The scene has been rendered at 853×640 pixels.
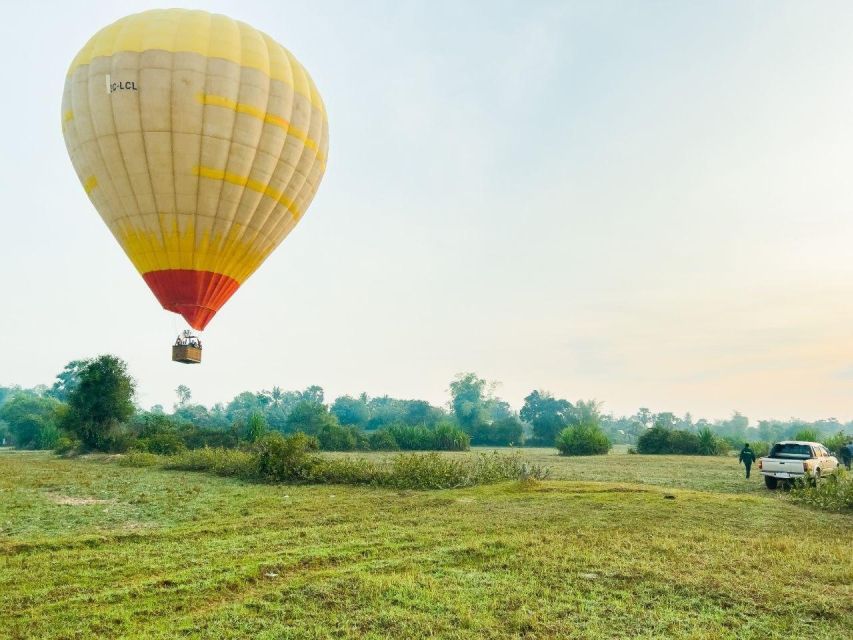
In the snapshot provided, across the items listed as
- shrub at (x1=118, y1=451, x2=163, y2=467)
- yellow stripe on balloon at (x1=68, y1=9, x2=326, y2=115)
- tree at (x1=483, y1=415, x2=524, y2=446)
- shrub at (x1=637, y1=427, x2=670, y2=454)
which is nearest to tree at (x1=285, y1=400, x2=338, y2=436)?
tree at (x1=483, y1=415, x2=524, y2=446)

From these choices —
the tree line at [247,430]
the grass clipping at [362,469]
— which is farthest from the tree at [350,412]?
the grass clipping at [362,469]

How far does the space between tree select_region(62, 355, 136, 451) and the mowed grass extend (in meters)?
29.1

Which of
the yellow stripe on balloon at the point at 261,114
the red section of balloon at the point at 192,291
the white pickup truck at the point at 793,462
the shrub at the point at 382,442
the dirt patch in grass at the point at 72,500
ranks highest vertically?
the yellow stripe on balloon at the point at 261,114

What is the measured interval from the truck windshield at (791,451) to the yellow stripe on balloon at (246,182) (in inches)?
753

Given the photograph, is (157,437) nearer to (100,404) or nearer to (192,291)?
(100,404)

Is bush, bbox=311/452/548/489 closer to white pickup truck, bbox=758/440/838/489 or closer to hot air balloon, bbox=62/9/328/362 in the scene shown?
white pickup truck, bbox=758/440/838/489

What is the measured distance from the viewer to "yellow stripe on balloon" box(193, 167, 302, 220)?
18.8m

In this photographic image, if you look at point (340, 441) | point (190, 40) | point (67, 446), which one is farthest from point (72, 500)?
point (340, 441)

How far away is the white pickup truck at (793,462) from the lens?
1866cm

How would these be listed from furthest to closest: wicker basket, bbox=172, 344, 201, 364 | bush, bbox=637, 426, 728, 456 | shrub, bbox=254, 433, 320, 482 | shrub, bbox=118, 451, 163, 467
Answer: bush, bbox=637, 426, 728, 456 → shrub, bbox=118, 451, 163, 467 → shrub, bbox=254, 433, 320, 482 → wicker basket, bbox=172, 344, 201, 364

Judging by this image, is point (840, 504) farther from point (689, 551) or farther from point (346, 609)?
point (346, 609)

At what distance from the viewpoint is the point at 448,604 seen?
7426 millimetres

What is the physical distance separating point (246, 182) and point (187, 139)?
2208 mm

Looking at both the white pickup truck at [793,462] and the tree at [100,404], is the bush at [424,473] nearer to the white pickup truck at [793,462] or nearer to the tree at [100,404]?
the white pickup truck at [793,462]
